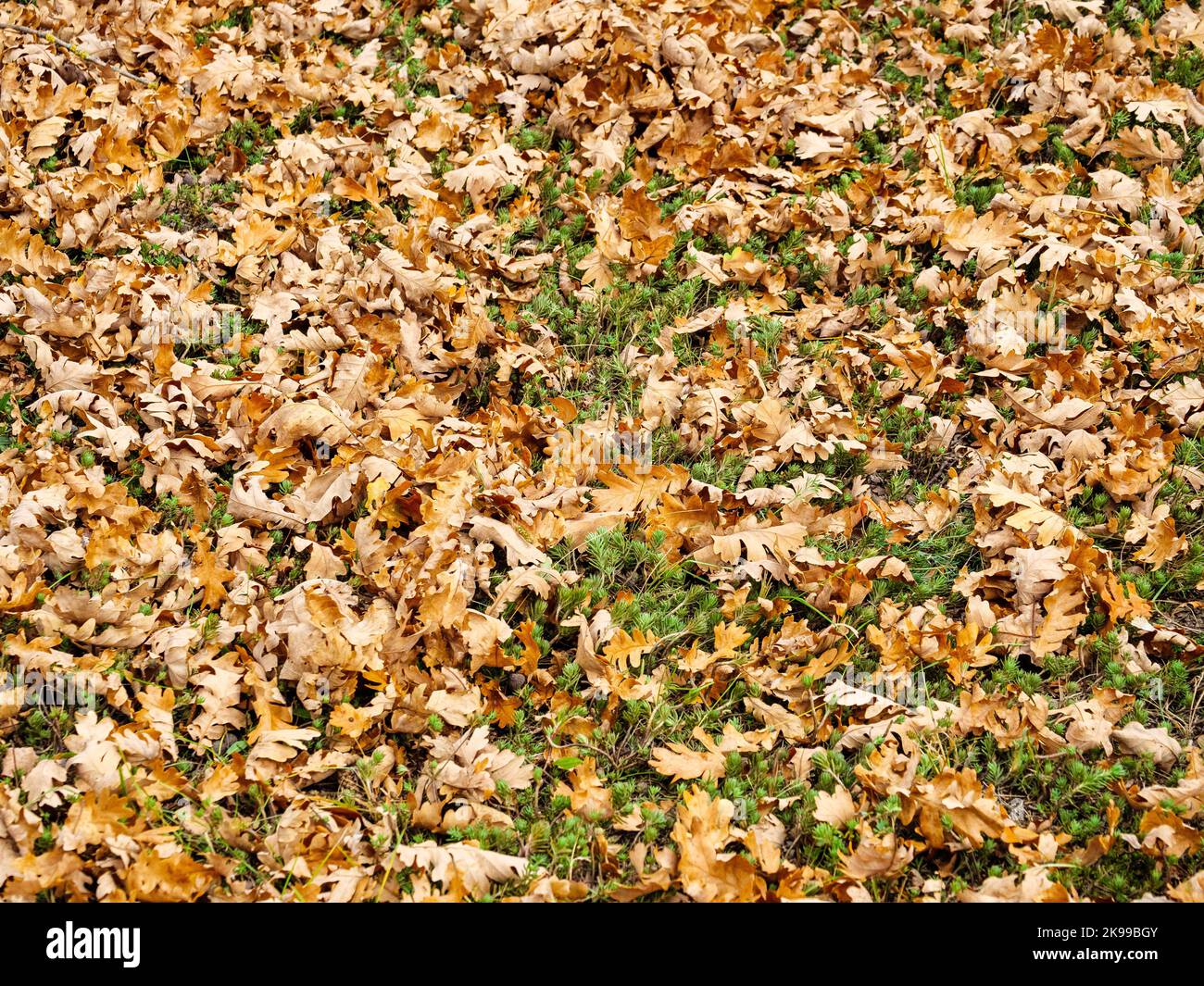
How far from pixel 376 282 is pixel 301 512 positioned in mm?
1334

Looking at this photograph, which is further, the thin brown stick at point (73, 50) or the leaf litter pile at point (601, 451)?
the thin brown stick at point (73, 50)

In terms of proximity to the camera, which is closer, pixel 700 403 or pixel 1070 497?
pixel 1070 497

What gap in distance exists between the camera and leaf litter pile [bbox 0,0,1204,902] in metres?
3.13

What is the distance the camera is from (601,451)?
419cm

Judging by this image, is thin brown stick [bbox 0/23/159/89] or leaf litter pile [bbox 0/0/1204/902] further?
thin brown stick [bbox 0/23/159/89]

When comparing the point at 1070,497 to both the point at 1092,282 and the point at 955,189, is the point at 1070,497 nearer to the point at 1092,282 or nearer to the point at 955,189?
the point at 1092,282

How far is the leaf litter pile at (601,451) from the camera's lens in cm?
313

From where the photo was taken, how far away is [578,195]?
5.15 m

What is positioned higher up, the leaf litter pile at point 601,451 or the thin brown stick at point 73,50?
the thin brown stick at point 73,50

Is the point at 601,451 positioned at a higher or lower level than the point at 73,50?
lower

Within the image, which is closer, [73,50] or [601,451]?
[601,451]

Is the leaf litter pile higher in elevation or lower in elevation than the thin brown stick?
lower
